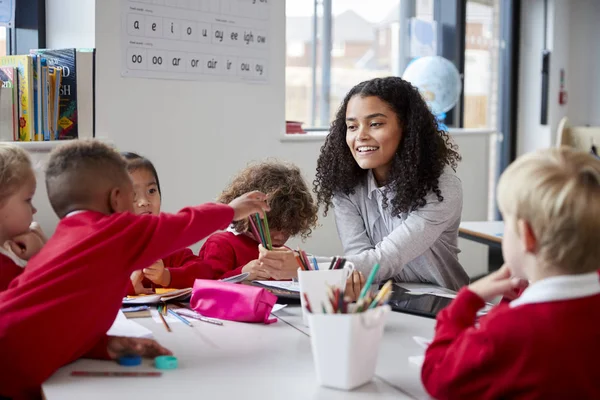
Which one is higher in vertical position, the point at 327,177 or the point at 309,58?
the point at 309,58

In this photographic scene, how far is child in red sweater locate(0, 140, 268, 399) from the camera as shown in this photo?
124 cm

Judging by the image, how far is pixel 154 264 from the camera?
194 cm

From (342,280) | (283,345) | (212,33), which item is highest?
(212,33)

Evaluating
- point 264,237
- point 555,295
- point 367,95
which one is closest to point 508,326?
point 555,295

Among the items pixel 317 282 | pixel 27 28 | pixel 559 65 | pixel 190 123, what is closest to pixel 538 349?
pixel 317 282

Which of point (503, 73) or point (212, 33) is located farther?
point (503, 73)

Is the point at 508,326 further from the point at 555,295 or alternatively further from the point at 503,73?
the point at 503,73

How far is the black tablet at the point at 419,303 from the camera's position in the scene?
1.73m

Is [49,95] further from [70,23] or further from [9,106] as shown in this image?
[70,23]

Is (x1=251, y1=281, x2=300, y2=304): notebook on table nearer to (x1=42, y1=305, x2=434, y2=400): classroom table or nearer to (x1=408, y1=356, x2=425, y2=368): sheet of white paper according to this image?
(x1=42, y1=305, x2=434, y2=400): classroom table

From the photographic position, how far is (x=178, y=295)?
5.93ft

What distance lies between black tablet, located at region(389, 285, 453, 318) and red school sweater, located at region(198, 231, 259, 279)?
50 cm

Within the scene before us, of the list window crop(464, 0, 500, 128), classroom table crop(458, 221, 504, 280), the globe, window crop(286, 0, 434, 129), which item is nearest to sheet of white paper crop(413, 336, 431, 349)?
classroom table crop(458, 221, 504, 280)

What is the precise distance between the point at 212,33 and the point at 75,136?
814 mm
